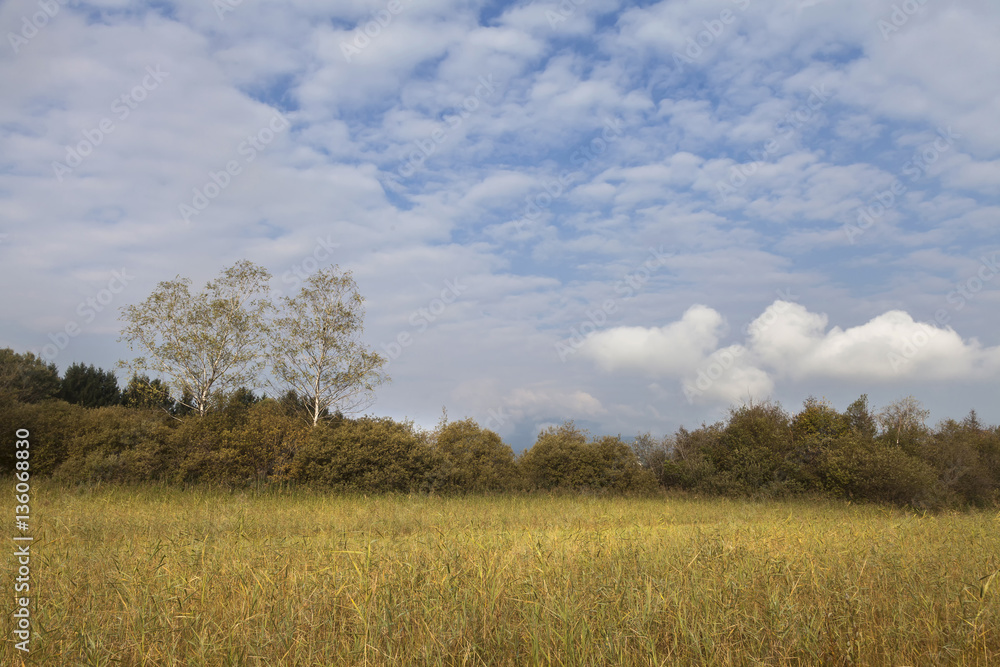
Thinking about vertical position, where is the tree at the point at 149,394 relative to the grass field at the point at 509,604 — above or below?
above

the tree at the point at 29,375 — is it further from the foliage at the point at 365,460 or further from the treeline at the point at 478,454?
the foliage at the point at 365,460

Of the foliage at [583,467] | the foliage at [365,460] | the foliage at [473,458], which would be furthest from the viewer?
the foliage at [583,467]

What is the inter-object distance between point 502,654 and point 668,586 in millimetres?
1850

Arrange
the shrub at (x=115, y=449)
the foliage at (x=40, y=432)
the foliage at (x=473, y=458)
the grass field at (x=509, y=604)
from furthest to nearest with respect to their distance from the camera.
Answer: the foliage at (x=473, y=458) → the foliage at (x=40, y=432) → the shrub at (x=115, y=449) → the grass field at (x=509, y=604)

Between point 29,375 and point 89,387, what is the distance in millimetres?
5240

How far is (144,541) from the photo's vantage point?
281 inches

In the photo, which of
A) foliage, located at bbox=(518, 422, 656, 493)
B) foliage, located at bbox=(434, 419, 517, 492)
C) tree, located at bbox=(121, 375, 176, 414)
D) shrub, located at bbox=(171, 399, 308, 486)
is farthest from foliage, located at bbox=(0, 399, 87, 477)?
foliage, located at bbox=(518, 422, 656, 493)

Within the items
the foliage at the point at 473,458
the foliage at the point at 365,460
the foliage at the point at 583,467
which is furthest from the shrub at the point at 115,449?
the foliage at the point at 583,467

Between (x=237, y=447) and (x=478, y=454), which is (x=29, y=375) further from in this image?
(x=478, y=454)

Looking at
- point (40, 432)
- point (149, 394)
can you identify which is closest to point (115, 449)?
point (40, 432)

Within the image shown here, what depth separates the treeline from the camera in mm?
18109

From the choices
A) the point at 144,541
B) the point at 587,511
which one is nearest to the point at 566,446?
the point at 587,511

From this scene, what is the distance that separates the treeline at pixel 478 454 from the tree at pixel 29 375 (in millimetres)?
350

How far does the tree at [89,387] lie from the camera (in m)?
33.7
